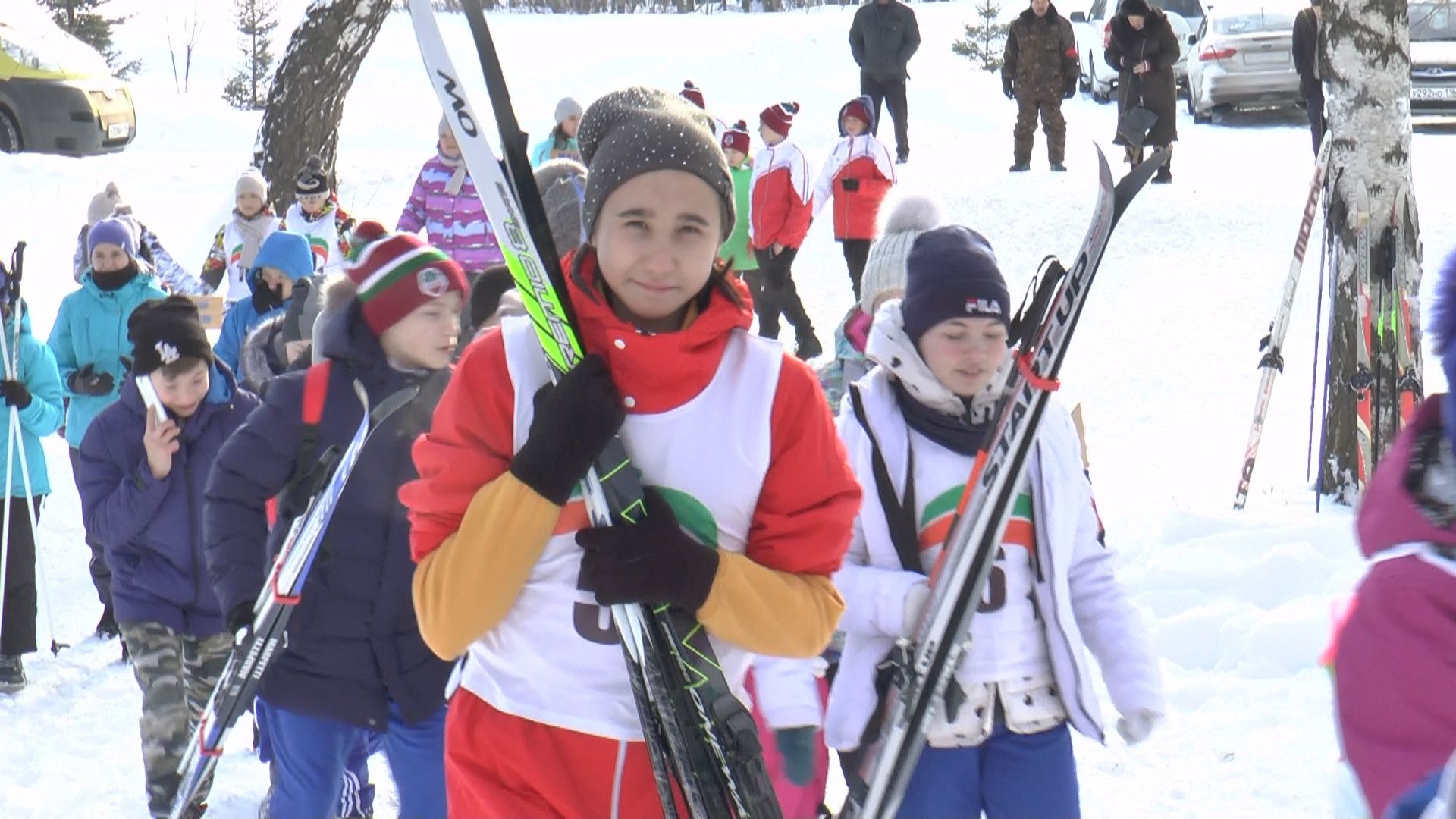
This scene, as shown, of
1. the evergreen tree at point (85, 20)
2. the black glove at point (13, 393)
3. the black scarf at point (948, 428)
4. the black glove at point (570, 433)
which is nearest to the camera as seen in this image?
the black glove at point (570, 433)

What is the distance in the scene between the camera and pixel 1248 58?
20641 mm

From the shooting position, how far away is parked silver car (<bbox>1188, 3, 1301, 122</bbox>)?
20.4 meters

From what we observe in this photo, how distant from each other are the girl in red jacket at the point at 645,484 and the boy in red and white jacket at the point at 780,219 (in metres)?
9.87

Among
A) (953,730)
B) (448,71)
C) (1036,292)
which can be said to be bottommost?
(953,730)

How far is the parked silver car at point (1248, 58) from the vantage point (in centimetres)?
Result: 2041

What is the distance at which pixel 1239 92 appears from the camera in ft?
68.6

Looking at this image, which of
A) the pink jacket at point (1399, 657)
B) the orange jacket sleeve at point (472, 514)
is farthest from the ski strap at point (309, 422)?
the pink jacket at point (1399, 657)

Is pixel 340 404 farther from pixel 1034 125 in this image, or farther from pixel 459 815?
pixel 1034 125

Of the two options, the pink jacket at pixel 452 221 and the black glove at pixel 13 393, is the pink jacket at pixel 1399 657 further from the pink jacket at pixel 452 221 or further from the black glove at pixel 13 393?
the pink jacket at pixel 452 221

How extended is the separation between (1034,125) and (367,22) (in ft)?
23.6

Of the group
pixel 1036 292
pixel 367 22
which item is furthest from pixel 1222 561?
pixel 367 22

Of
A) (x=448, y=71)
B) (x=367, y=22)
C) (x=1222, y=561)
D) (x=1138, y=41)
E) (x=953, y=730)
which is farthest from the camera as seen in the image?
(x=1138, y=41)

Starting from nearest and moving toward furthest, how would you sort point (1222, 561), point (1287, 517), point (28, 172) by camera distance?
1. point (1222, 561)
2. point (1287, 517)
3. point (28, 172)

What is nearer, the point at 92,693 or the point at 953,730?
the point at 953,730
